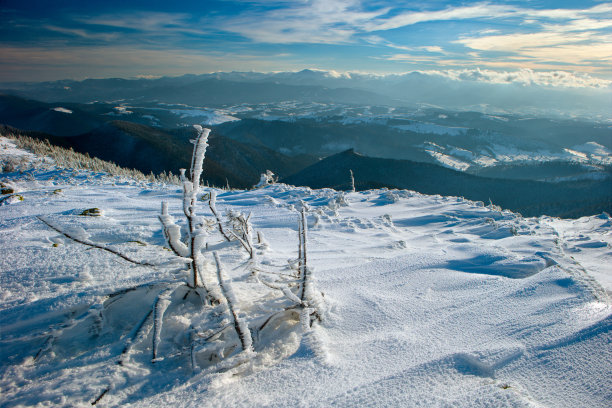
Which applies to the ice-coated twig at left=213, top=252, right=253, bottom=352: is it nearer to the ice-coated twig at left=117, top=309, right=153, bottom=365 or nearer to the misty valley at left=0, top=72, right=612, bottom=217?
the ice-coated twig at left=117, top=309, right=153, bottom=365

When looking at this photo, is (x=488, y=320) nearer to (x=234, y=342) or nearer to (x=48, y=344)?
(x=234, y=342)

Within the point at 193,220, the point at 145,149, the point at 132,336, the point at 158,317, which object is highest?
the point at 193,220

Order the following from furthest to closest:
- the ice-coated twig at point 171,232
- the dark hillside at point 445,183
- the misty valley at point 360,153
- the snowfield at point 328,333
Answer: the misty valley at point 360,153
the dark hillside at point 445,183
the ice-coated twig at point 171,232
the snowfield at point 328,333

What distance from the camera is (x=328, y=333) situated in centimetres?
194

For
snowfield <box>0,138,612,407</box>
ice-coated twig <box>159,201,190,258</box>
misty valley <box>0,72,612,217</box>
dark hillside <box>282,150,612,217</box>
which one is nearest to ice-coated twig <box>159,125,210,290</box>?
ice-coated twig <box>159,201,190,258</box>

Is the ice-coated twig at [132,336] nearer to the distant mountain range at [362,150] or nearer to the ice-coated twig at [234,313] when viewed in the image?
the ice-coated twig at [234,313]

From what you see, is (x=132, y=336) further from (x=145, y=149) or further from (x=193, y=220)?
(x=145, y=149)

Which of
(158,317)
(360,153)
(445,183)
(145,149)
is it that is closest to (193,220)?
(158,317)

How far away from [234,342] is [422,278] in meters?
1.83

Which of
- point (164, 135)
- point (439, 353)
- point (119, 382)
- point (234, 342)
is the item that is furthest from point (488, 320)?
point (164, 135)

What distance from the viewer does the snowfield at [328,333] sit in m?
1.38

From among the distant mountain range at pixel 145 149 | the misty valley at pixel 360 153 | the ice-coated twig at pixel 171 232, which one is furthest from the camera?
the distant mountain range at pixel 145 149

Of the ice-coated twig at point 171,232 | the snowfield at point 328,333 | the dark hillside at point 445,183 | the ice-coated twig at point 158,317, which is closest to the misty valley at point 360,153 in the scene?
the dark hillside at point 445,183

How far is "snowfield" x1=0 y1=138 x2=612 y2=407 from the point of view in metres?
1.38
